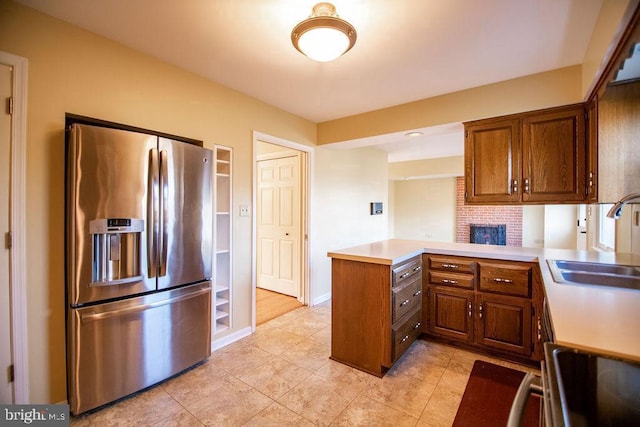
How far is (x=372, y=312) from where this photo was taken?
2.15 meters

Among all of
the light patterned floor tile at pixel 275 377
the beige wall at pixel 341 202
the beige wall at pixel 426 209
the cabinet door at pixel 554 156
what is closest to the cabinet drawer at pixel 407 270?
the light patterned floor tile at pixel 275 377

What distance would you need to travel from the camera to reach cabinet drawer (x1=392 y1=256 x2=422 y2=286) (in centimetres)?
215

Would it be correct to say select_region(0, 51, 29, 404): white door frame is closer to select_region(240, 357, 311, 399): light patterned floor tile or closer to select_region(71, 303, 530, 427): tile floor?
select_region(71, 303, 530, 427): tile floor

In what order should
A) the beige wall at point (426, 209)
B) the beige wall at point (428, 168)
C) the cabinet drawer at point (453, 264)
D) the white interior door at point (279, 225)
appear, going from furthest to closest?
the beige wall at point (426, 209)
the beige wall at point (428, 168)
the white interior door at point (279, 225)
the cabinet drawer at point (453, 264)

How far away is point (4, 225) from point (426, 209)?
25.5 feet

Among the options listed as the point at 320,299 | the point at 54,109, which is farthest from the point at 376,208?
the point at 54,109

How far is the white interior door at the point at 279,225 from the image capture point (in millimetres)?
3918

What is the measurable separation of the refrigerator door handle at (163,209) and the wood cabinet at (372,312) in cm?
128

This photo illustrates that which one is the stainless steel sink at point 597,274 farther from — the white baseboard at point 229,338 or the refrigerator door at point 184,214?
the white baseboard at point 229,338

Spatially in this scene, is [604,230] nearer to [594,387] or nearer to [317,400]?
[594,387]

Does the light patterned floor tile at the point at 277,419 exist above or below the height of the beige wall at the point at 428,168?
below

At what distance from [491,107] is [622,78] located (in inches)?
37.0

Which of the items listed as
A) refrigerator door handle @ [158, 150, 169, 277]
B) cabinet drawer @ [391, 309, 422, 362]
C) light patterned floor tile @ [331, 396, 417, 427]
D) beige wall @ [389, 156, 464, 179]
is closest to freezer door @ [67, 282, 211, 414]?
refrigerator door handle @ [158, 150, 169, 277]

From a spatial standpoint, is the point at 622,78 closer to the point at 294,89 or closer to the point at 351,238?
the point at 294,89
